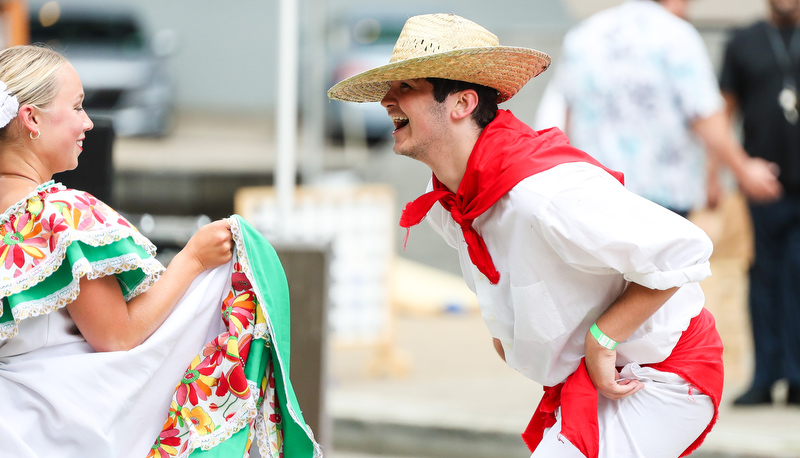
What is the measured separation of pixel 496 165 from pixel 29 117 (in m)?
0.94

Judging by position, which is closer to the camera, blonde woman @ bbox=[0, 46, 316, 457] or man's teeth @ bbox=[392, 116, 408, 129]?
blonde woman @ bbox=[0, 46, 316, 457]

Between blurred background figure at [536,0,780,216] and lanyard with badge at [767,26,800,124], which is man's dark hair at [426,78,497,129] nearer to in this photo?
blurred background figure at [536,0,780,216]

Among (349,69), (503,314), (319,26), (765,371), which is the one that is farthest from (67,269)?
(349,69)

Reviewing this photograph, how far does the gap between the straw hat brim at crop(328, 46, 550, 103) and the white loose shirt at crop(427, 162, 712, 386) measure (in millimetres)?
253

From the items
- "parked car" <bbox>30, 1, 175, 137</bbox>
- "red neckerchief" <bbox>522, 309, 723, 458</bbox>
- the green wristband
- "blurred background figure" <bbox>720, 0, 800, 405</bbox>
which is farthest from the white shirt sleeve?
"parked car" <bbox>30, 1, 175, 137</bbox>

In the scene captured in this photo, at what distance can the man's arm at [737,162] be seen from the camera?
11.9 feet

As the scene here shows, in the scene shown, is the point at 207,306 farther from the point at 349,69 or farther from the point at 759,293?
the point at 349,69

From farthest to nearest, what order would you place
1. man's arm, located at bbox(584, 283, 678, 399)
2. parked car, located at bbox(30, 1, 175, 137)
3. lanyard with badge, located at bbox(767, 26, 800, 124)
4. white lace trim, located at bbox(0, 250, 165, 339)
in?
parked car, located at bbox(30, 1, 175, 137), lanyard with badge, located at bbox(767, 26, 800, 124), man's arm, located at bbox(584, 283, 678, 399), white lace trim, located at bbox(0, 250, 165, 339)

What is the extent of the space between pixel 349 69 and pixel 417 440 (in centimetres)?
576

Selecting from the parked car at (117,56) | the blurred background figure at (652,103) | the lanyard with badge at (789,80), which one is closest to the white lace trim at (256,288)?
the blurred background figure at (652,103)

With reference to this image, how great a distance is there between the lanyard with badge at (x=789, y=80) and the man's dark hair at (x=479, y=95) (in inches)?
93.6

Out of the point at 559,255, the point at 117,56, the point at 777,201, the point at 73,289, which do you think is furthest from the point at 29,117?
the point at 117,56

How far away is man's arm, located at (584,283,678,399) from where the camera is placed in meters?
1.92

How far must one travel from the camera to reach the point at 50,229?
1.86m
